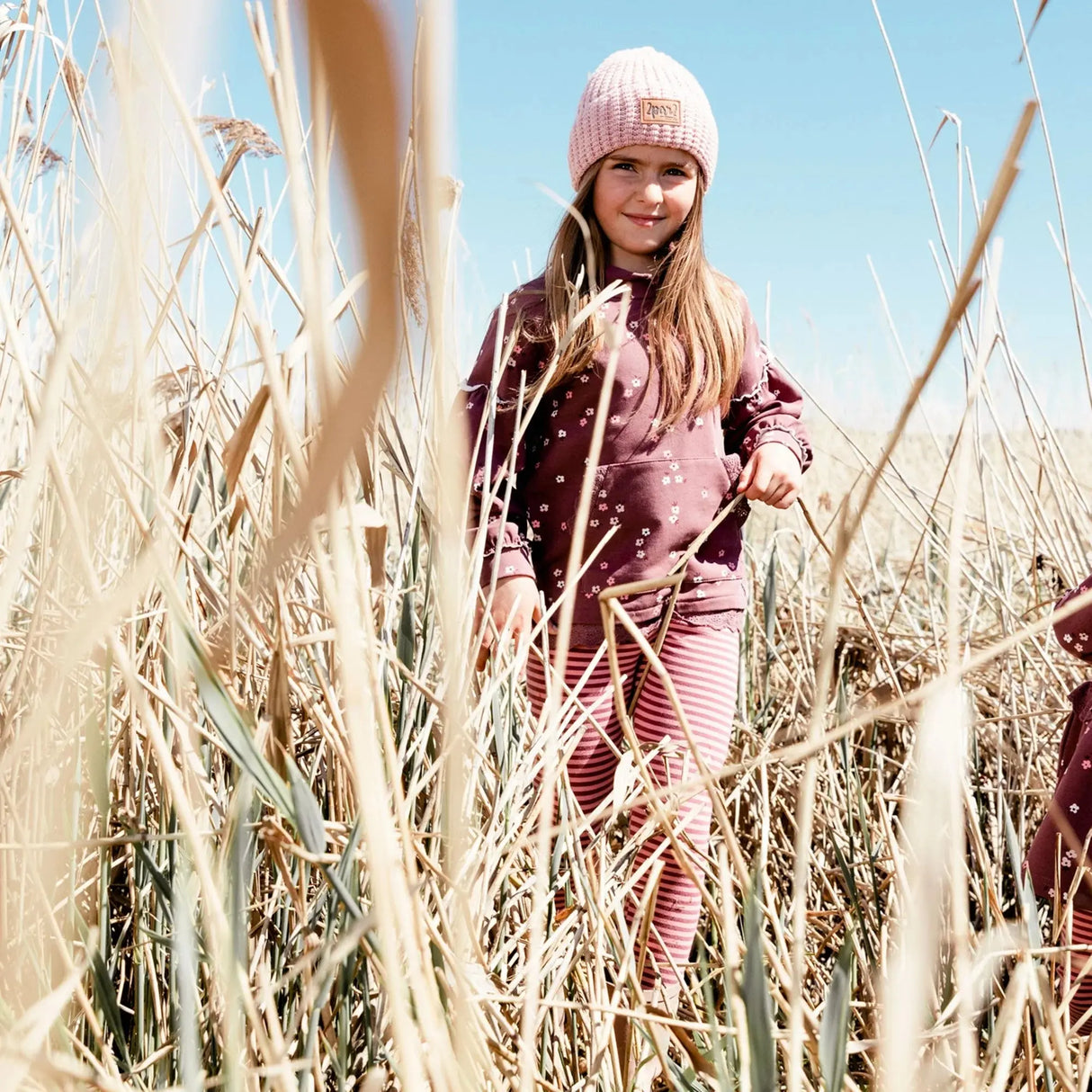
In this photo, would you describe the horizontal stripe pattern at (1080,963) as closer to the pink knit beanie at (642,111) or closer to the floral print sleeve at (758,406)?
the floral print sleeve at (758,406)

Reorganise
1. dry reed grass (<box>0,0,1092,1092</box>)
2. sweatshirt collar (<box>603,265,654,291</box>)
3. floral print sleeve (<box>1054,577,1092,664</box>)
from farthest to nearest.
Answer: sweatshirt collar (<box>603,265,654,291</box>)
floral print sleeve (<box>1054,577,1092,664</box>)
dry reed grass (<box>0,0,1092,1092</box>)

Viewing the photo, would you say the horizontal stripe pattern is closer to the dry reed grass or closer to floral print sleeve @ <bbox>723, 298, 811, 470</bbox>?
the dry reed grass

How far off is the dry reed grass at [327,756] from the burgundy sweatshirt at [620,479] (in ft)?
0.64

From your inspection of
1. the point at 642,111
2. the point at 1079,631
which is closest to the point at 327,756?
the point at 1079,631

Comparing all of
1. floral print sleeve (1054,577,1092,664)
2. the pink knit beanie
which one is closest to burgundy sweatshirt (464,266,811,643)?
the pink knit beanie

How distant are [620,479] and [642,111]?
409 millimetres

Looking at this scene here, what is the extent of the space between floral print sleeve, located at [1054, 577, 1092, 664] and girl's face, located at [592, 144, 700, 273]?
Answer: 0.59 m

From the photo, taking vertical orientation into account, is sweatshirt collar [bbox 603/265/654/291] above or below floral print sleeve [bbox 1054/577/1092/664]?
above

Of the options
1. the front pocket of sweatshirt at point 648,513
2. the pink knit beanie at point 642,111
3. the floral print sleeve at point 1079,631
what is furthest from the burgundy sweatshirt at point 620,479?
the floral print sleeve at point 1079,631

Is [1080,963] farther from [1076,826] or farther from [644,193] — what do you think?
[644,193]

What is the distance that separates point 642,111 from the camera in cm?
111

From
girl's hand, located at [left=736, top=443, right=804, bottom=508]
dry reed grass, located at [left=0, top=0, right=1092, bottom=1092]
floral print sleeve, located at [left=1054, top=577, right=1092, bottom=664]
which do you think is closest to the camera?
dry reed grass, located at [left=0, top=0, right=1092, bottom=1092]

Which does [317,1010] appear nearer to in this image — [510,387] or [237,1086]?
[237,1086]

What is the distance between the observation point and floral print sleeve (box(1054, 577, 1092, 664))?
842 mm
